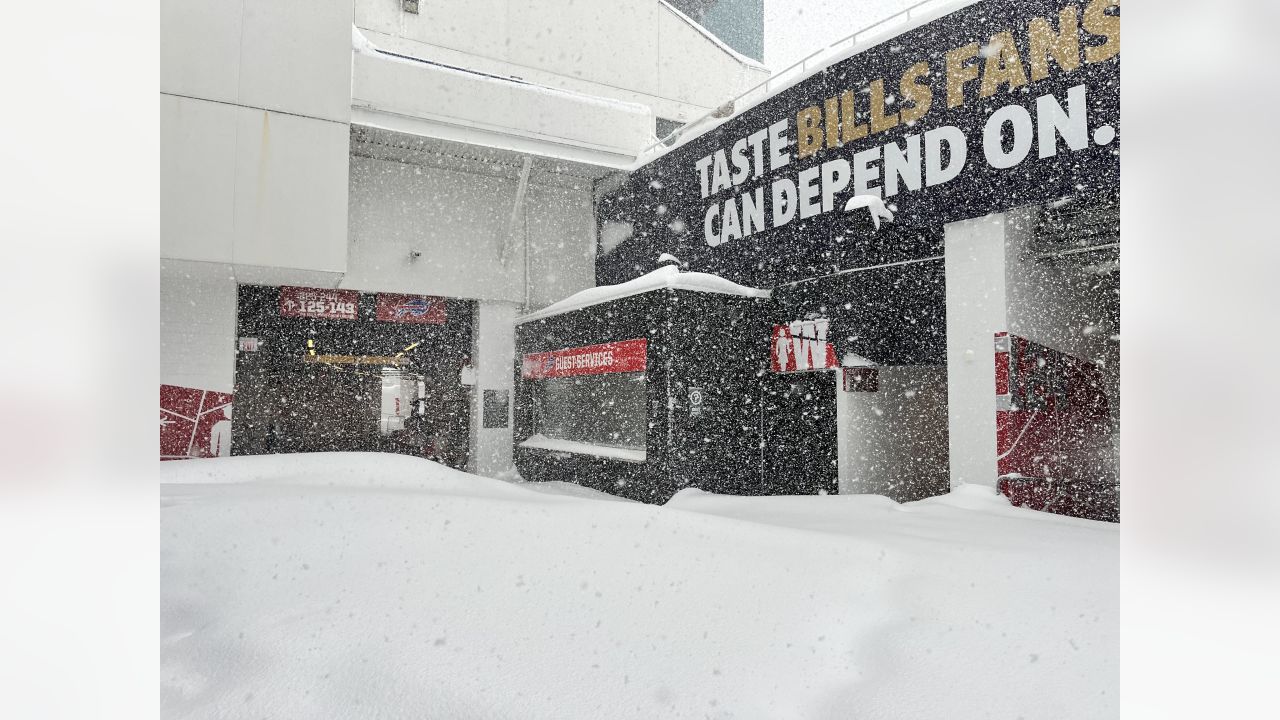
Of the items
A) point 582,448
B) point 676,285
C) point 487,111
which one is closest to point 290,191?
point 487,111

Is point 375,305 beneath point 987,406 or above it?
above

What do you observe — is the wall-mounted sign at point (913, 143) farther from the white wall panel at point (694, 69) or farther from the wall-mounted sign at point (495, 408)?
the white wall panel at point (694, 69)

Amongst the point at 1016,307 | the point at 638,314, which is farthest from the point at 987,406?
the point at 638,314

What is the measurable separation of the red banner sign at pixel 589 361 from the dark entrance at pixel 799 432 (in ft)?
5.23

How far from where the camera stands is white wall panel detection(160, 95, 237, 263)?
756 centimetres

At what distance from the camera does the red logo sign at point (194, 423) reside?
849 centimetres

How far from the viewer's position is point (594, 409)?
36.0ft

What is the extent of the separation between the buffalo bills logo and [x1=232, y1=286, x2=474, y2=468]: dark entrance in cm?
19

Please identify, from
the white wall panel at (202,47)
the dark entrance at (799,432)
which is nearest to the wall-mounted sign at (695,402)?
the dark entrance at (799,432)

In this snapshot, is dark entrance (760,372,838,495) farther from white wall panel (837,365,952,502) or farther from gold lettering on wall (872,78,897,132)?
gold lettering on wall (872,78,897,132)
